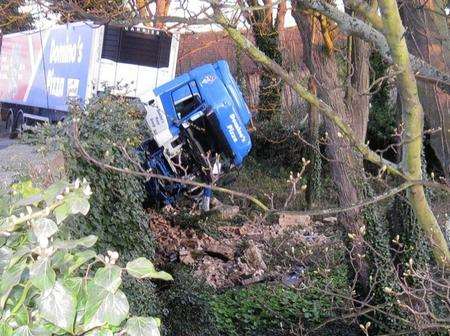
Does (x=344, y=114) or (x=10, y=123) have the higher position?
(x=344, y=114)

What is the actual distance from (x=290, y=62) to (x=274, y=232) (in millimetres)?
4717

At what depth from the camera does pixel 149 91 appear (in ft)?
43.6

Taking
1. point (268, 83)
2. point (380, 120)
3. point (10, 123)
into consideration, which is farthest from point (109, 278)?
point (10, 123)

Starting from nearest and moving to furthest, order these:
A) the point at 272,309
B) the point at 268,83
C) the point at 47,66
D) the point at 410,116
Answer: the point at 410,116 < the point at 272,309 < the point at 268,83 < the point at 47,66

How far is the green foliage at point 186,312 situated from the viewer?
7.69 m

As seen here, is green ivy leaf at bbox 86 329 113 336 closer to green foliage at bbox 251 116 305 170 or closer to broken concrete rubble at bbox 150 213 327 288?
broken concrete rubble at bbox 150 213 327 288

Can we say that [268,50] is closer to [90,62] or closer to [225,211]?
[90,62]

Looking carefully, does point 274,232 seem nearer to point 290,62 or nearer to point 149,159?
point 149,159

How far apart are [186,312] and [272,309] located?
67.4 inches

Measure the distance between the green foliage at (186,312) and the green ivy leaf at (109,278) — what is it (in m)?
5.68

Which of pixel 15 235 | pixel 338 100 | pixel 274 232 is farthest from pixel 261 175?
pixel 15 235

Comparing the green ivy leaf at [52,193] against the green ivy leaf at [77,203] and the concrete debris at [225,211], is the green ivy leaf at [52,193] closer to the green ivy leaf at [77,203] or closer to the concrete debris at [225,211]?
the green ivy leaf at [77,203]

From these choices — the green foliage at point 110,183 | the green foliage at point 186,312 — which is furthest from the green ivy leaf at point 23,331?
the green foliage at point 186,312

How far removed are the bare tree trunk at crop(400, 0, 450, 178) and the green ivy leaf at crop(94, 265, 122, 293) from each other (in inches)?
119
